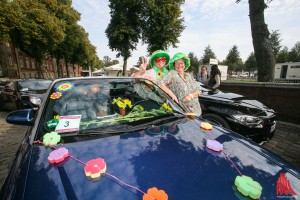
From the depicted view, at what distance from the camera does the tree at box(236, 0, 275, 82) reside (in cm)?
695

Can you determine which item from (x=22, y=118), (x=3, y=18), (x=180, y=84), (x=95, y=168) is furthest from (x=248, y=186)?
(x=3, y=18)

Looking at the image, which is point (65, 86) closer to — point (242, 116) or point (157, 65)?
point (157, 65)

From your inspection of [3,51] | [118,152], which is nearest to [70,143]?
[118,152]

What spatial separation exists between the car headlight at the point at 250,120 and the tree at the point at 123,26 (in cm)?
1994

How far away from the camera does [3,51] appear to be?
26953 mm

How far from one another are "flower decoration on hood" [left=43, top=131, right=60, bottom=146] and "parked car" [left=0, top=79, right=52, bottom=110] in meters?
5.11

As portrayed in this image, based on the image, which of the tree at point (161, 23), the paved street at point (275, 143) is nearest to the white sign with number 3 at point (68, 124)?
the paved street at point (275, 143)

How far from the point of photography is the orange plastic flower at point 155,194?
0.89 metres

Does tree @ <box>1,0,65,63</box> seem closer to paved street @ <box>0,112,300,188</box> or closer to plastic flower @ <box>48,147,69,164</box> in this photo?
paved street @ <box>0,112,300,188</box>

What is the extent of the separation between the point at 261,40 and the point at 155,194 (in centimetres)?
817

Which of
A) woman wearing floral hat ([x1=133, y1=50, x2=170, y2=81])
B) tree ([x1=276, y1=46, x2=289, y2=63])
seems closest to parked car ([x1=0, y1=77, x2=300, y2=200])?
woman wearing floral hat ([x1=133, y1=50, x2=170, y2=81])

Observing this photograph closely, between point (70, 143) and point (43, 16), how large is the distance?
21.0 m

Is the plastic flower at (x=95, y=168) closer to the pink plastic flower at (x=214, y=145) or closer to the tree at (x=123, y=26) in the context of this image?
the pink plastic flower at (x=214, y=145)

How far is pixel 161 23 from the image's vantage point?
865 inches
